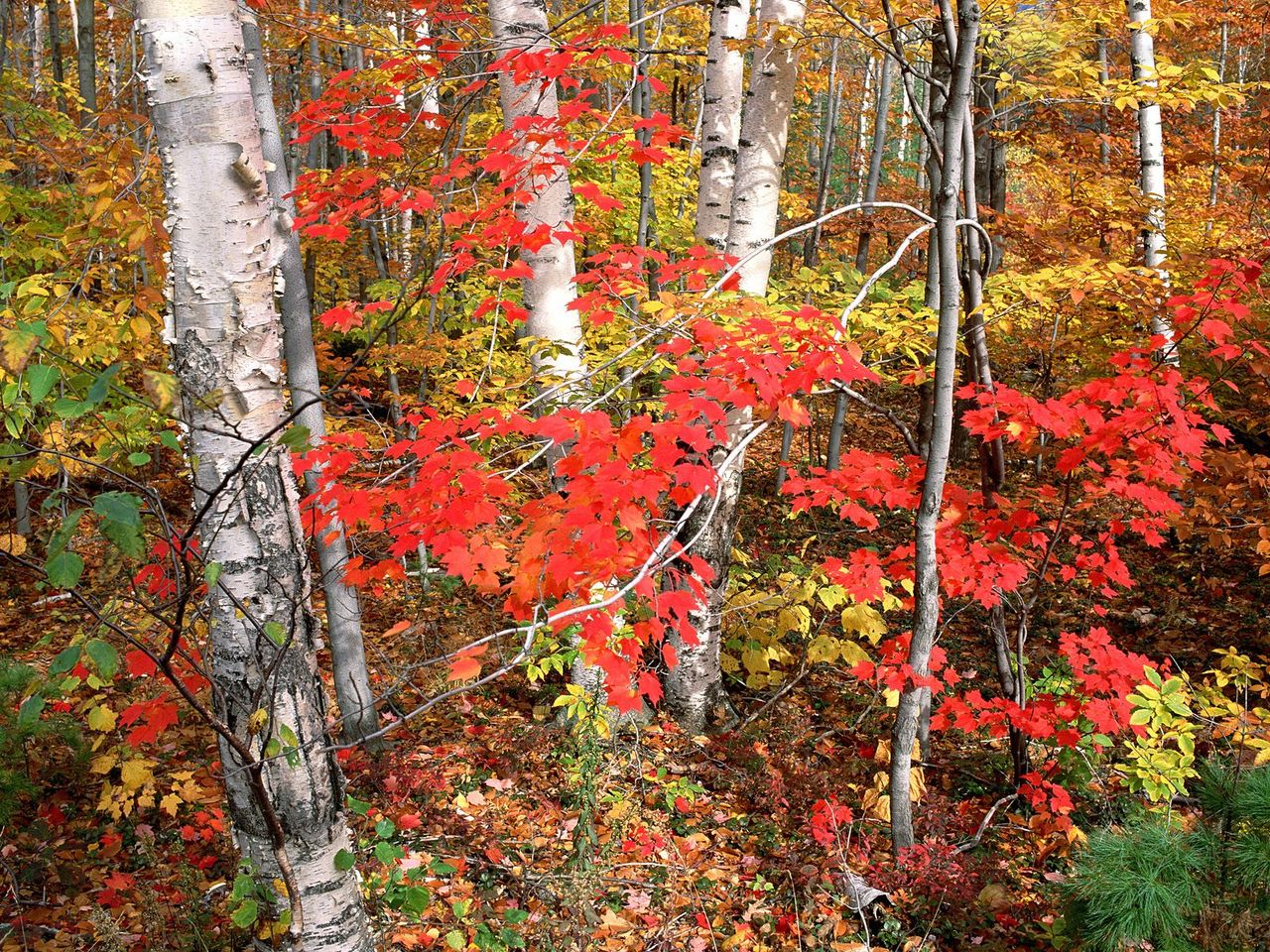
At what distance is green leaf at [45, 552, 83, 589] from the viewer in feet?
4.17

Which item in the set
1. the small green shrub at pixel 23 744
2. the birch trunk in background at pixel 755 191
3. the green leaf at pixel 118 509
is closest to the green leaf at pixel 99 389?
the green leaf at pixel 118 509

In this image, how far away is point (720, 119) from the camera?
14.2 feet

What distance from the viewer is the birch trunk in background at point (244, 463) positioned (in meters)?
1.85

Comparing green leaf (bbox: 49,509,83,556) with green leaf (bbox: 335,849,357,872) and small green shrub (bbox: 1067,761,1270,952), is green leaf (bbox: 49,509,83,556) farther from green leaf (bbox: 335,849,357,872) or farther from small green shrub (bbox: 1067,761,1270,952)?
small green shrub (bbox: 1067,761,1270,952)

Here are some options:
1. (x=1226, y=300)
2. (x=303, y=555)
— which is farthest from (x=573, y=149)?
(x=1226, y=300)

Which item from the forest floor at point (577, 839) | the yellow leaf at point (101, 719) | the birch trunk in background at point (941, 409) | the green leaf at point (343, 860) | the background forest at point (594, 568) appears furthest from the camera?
the forest floor at point (577, 839)

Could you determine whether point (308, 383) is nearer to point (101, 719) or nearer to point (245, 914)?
point (101, 719)

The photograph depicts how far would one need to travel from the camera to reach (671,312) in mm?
3330

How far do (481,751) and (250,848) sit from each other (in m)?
2.63

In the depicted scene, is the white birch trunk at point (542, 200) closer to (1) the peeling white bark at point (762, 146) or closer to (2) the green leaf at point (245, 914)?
(1) the peeling white bark at point (762, 146)

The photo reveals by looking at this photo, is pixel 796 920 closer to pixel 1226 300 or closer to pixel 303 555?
pixel 303 555

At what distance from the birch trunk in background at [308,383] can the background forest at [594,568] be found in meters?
0.03

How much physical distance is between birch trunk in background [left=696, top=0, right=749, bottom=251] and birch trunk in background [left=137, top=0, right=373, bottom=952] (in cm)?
288

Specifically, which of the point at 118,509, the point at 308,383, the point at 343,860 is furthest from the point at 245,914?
the point at 308,383
